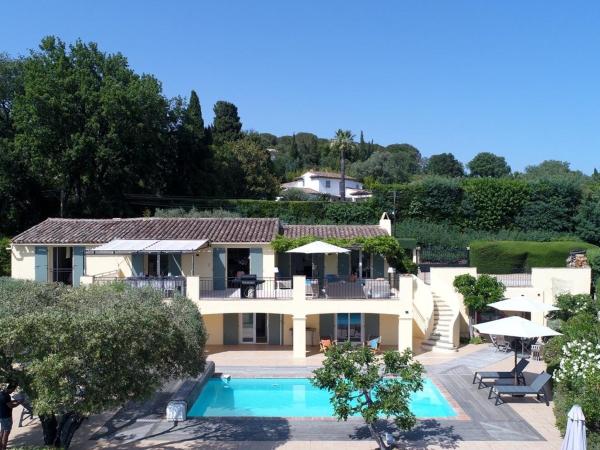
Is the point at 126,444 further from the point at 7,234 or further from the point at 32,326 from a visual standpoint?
the point at 7,234

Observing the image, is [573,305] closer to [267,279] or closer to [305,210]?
[267,279]

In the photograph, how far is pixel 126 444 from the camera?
→ 16328 mm

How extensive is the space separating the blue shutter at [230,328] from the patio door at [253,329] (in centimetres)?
34

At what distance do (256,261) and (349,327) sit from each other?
250 inches

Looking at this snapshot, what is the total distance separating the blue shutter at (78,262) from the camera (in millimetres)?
→ 30928

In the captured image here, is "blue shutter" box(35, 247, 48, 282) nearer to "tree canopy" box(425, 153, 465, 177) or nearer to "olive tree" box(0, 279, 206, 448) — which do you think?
"olive tree" box(0, 279, 206, 448)

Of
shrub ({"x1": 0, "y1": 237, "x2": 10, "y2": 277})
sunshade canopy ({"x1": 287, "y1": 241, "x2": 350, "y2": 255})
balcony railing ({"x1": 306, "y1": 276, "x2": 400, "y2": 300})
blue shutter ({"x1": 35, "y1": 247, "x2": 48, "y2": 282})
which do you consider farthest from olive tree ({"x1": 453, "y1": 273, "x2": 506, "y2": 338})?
shrub ({"x1": 0, "y1": 237, "x2": 10, "y2": 277})

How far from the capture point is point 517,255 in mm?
40344

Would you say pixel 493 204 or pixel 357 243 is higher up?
pixel 493 204

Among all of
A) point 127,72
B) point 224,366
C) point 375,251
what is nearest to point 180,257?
point 224,366

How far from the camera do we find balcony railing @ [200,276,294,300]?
90.4ft

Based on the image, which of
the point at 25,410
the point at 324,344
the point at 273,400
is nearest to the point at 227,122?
the point at 324,344

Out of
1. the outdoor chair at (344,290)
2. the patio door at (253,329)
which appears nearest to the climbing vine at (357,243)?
the outdoor chair at (344,290)

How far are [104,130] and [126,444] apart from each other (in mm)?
34176
